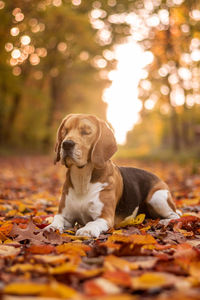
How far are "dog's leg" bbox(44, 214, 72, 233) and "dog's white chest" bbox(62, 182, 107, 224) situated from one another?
5 centimetres

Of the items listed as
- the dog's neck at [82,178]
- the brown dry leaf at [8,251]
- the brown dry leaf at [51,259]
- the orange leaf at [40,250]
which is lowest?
the brown dry leaf at [8,251]

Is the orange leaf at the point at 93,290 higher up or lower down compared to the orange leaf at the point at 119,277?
higher up

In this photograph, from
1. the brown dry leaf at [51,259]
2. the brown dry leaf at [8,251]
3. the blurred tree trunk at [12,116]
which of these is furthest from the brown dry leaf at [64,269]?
the blurred tree trunk at [12,116]

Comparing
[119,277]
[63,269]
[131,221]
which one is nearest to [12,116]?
[131,221]

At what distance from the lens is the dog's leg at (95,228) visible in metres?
3.55

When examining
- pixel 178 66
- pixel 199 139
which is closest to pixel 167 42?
pixel 178 66

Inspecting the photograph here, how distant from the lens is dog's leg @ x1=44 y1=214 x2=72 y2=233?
3783mm

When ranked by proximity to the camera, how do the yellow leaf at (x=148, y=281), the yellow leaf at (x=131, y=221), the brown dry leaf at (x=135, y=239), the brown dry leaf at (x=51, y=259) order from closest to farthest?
the yellow leaf at (x=148, y=281) < the brown dry leaf at (x=51, y=259) < the brown dry leaf at (x=135, y=239) < the yellow leaf at (x=131, y=221)

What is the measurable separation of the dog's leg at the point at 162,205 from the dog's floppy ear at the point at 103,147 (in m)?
0.93

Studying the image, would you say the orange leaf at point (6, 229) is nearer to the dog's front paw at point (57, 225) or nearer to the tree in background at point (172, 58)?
the dog's front paw at point (57, 225)

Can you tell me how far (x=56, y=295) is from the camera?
1.86 metres

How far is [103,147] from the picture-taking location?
155 inches

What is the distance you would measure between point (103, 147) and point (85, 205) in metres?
0.64

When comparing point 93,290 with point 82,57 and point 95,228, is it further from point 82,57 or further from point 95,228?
point 82,57
